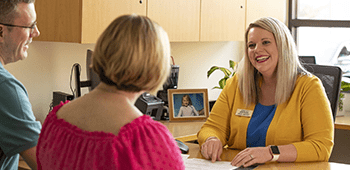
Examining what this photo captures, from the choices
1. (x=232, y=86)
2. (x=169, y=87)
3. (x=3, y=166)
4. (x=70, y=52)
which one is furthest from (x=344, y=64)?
(x=3, y=166)

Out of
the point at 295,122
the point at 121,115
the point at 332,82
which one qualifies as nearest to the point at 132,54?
the point at 121,115

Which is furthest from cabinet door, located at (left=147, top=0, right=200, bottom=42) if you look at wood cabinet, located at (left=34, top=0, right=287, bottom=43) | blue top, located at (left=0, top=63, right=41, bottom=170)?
blue top, located at (left=0, top=63, right=41, bottom=170)

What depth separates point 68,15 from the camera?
90.4 inches

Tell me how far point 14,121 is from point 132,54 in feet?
2.10

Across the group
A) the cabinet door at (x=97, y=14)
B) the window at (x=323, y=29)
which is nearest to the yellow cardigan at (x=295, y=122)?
the cabinet door at (x=97, y=14)

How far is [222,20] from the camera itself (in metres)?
3.27

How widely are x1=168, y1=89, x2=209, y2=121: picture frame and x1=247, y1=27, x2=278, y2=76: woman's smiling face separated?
3.28 ft

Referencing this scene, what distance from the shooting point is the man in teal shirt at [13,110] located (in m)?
1.25

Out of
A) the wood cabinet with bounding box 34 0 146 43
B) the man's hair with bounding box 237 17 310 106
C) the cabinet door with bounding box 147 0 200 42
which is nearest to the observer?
the man's hair with bounding box 237 17 310 106

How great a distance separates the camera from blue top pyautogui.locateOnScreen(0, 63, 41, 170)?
4.11ft

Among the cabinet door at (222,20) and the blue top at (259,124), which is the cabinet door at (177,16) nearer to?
the cabinet door at (222,20)

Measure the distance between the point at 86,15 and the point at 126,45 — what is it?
5.11 ft

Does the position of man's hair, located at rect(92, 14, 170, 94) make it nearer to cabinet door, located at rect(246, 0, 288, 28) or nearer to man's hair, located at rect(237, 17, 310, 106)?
man's hair, located at rect(237, 17, 310, 106)

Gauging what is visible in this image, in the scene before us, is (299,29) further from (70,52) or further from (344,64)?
(70,52)
